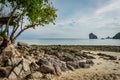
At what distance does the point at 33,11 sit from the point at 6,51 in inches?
245

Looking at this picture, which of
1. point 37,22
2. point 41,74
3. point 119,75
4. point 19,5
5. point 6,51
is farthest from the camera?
point 37,22

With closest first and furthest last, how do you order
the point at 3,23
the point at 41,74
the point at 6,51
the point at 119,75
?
the point at 41,74 → the point at 119,75 → the point at 6,51 → the point at 3,23

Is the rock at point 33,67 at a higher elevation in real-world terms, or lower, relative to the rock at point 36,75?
higher

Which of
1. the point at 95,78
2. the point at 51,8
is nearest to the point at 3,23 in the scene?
the point at 51,8

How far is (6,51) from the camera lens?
91.0 feet

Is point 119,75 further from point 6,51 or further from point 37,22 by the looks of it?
point 37,22

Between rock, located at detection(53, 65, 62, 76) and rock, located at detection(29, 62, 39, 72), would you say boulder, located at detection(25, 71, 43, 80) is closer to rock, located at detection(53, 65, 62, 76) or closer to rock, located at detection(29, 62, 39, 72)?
rock, located at detection(29, 62, 39, 72)

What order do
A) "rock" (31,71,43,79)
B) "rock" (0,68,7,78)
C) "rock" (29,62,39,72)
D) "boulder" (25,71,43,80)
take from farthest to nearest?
"rock" (29,62,39,72) → "rock" (0,68,7,78) → "rock" (31,71,43,79) → "boulder" (25,71,43,80)

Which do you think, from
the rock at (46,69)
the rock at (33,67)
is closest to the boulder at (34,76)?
the rock at (46,69)

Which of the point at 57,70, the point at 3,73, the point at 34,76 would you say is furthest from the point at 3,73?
the point at 57,70

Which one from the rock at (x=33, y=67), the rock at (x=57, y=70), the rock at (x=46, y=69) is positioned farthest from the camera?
the rock at (x=33, y=67)

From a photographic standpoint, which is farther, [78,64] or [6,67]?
[78,64]

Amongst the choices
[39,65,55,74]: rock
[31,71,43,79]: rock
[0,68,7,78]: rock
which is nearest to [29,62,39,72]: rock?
[39,65,55,74]: rock

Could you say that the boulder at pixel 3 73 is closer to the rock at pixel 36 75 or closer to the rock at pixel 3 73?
the rock at pixel 3 73
